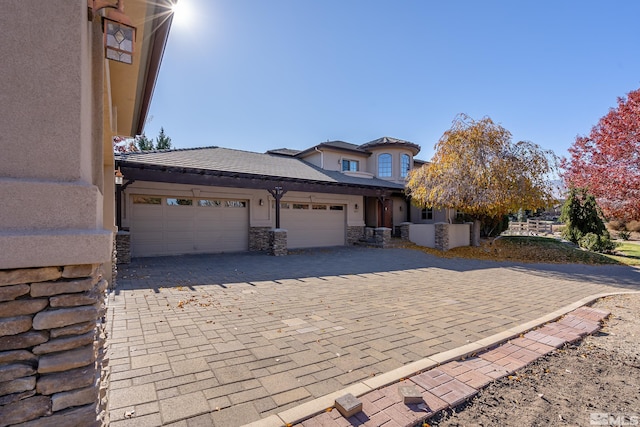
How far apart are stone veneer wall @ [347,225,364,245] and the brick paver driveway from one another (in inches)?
262

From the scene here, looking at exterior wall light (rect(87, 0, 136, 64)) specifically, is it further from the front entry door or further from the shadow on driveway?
the front entry door

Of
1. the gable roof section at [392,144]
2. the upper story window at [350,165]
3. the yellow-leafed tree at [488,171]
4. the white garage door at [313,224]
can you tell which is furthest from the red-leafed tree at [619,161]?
the upper story window at [350,165]

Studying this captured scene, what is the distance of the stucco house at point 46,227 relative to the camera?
152 centimetres

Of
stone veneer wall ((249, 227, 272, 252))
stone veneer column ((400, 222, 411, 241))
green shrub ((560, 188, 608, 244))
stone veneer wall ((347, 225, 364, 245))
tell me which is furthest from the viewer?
stone veneer column ((400, 222, 411, 241))

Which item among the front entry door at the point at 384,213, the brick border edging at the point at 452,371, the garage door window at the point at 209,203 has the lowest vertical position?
the brick border edging at the point at 452,371

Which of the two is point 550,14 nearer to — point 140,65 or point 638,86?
point 638,86

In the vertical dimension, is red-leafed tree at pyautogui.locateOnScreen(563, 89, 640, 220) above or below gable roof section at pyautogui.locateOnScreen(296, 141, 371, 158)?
below

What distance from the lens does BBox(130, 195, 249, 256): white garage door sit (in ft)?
35.3

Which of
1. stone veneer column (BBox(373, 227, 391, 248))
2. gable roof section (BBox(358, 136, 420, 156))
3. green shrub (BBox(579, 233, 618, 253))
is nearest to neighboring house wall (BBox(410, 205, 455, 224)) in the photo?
gable roof section (BBox(358, 136, 420, 156))

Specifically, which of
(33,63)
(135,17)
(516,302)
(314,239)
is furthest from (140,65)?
(314,239)

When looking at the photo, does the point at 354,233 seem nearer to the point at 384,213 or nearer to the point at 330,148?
the point at 384,213

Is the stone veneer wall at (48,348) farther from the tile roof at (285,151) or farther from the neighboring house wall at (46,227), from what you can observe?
the tile roof at (285,151)

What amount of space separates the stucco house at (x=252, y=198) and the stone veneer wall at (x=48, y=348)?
8682 millimetres

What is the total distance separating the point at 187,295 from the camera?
5926 millimetres
